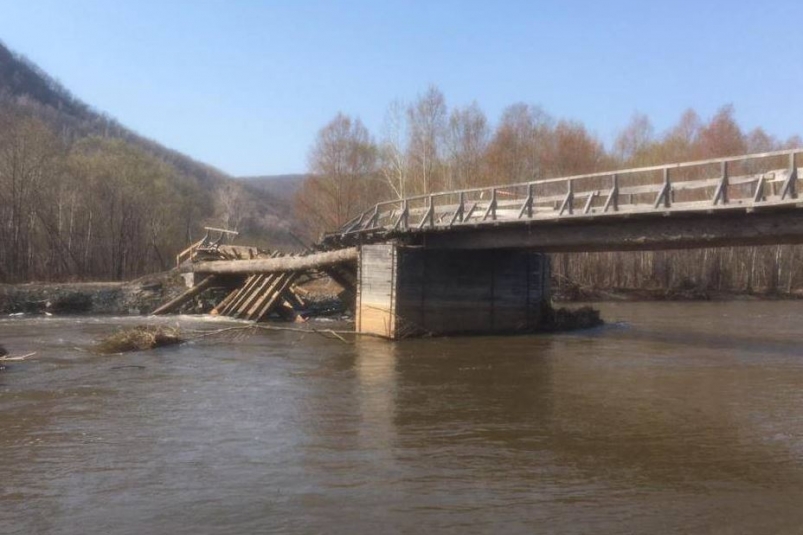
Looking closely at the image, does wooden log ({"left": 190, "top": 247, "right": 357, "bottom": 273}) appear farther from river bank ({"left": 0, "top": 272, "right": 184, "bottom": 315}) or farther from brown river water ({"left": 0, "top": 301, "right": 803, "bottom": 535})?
brown river water ({"left": 0, "top": 301, "right": 803, "bottom": 535})

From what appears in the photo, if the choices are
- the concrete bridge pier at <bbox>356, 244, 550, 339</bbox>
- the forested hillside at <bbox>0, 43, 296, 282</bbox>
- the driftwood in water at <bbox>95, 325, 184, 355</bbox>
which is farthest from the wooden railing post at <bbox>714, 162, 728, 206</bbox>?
the forested hillside at <bbox>0, 43, 296, 282</bbox>

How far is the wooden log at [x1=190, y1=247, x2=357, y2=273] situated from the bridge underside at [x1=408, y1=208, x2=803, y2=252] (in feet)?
12.4

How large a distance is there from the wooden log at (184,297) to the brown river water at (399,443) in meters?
18.6

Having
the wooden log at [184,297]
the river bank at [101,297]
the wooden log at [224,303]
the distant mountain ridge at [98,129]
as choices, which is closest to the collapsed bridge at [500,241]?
the wooden log at [224,303]

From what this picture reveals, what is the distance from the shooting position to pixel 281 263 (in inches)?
1457

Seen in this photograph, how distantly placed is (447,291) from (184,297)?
60.4 ft

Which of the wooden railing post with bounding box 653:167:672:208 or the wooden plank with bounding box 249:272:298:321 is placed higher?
the wooden railing post with bounding box 653:167:672:208

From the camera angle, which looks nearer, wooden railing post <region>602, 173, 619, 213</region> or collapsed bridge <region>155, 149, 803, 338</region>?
collapsed bridge <region>155, 149, 803, 338</region>

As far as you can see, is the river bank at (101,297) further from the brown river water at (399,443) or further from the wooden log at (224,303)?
the brown river water at (399,443)

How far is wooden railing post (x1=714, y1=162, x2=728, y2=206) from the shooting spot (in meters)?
18.9

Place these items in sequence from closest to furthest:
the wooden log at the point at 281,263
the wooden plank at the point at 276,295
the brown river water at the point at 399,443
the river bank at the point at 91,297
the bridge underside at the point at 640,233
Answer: the brown river water at the point at 399,443, the bridge underside at the point at 640,233, the wooden log at the point at 281,263, the wooden plank at the point at 276,295, the river bank at the point at 91,297

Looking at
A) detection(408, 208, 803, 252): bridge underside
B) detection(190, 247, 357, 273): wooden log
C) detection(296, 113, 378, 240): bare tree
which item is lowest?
detection(190, 247, 357, 273): wooden log

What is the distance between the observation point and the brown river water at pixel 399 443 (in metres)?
8.66

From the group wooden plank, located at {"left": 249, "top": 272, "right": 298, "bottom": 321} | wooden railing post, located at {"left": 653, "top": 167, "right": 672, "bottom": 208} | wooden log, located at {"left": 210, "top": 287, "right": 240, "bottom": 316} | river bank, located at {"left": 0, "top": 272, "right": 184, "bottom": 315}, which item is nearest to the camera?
wooden railing post, located at {"left": 653, "top": 167, "right": 672, "bottom": 208}
